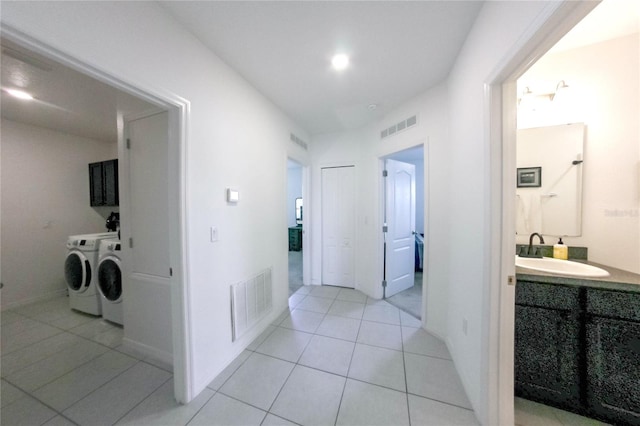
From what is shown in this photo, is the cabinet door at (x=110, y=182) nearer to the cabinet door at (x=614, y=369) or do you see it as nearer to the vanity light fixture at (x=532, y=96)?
the vanity light fixture at (x=532, y=96)

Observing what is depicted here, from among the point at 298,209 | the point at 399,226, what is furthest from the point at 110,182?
the point at 399,226

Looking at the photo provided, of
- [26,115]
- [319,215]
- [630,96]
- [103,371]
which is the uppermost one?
[26,115]

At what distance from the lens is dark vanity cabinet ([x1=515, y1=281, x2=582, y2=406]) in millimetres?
1290

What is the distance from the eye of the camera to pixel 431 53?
1.73 metres

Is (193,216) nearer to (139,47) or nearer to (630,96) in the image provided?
(139,47)

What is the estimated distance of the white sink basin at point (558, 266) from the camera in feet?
4.80

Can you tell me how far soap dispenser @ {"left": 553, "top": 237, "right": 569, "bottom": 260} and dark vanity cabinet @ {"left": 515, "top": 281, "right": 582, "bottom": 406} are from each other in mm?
609

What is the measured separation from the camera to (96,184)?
11.4 ft

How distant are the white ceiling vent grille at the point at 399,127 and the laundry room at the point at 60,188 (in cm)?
257

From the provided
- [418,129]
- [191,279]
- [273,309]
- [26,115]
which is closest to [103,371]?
[191,279]

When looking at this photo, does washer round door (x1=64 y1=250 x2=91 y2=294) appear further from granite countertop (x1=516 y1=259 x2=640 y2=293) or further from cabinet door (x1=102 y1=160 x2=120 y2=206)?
granite countertop (x1=516 y1=259 x2=640 y2=293)

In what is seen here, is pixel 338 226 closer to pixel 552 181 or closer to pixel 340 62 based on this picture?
pixel 340 62

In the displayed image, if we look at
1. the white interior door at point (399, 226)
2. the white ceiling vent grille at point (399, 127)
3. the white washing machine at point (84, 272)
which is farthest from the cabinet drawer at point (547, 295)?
the white washing machine at point (84, 272)

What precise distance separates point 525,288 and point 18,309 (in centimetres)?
567
